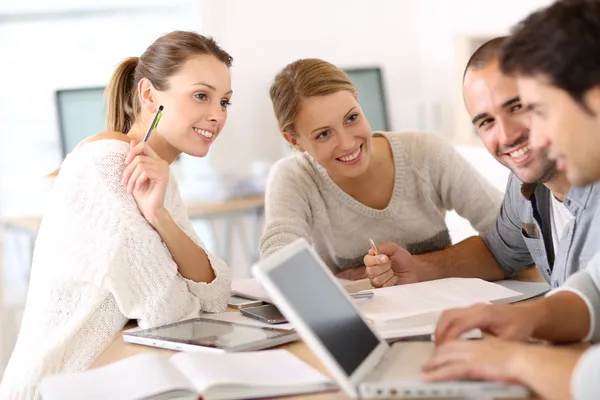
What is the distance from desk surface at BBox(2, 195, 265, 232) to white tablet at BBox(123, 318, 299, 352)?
263 centimetres

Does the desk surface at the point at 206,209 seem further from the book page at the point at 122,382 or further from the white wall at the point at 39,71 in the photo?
the book page at the point at 122,382

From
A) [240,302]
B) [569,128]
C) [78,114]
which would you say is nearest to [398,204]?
[240,302]

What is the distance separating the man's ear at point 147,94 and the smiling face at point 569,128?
1.02m

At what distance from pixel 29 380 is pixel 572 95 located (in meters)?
1.14

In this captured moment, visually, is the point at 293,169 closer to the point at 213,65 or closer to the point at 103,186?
the point at 213,65

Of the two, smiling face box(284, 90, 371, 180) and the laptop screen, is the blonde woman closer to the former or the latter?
smiling face box(284, 90, 371, 180)

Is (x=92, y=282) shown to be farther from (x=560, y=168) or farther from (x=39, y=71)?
(x=39, y=71)

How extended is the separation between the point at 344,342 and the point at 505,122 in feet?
2.25

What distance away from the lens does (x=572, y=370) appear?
1.16 m

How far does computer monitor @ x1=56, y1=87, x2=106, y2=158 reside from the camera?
4.64 meters

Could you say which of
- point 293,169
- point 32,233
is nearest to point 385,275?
point 293,169

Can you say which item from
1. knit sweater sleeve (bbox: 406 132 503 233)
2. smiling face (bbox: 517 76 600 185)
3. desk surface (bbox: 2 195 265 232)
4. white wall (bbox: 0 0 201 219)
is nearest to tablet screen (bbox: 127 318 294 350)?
smiling face (bbox: 517 76 600 185)

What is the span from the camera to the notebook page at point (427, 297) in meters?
1.62

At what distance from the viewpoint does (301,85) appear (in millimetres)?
2275
